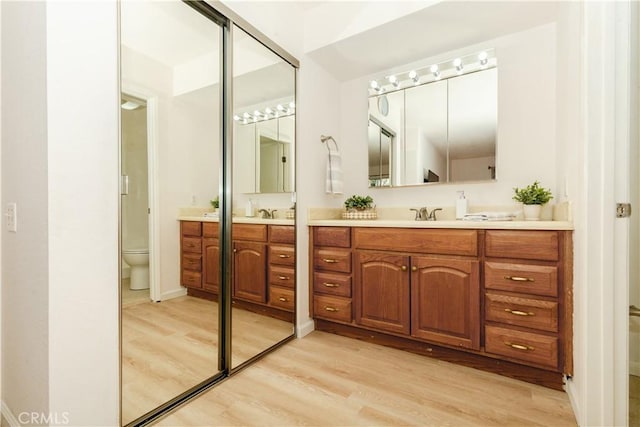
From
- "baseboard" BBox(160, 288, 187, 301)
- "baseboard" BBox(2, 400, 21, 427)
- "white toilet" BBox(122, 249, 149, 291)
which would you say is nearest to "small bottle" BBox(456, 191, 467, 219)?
"baseboard" BBox(160, 288, 187, 301)

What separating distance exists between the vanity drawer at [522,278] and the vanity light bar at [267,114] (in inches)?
66.2

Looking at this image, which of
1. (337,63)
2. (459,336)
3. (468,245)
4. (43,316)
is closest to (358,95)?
(337,63)

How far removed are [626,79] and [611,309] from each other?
3.03 ft

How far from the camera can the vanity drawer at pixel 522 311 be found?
1598 mm

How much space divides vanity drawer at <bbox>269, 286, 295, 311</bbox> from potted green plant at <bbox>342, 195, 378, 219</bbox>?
0.83 metres

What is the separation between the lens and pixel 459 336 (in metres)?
1.84

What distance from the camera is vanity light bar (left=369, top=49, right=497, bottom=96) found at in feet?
7.47

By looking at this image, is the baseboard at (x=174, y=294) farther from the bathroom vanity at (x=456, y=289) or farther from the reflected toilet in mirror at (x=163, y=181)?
the bathroom vanity at (x=456, y=289)

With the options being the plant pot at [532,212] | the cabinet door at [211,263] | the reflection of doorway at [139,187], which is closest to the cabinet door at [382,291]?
the plant pot at [532,212]

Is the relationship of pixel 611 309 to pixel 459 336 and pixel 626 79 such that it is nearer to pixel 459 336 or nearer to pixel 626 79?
pixel 459 336

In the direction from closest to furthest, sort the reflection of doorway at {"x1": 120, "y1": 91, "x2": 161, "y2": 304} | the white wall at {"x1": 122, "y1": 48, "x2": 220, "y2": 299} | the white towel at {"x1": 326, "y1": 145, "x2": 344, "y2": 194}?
the reflection of doorway at {"x1": 120, "y1": 91, "x2": 161, "y2": 304} < the white wall at {"x1": 122, "y1": 48, "x2": 220, "y2": 299} < the white towel at {"x1": 326, "y1": 145, "x2": 344, "y2": 194}

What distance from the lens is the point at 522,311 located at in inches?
65.5

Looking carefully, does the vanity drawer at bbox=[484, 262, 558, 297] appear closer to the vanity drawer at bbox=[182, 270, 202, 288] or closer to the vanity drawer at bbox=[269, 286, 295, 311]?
the vanity drawer at bbox=[269, 286, 295, 311]

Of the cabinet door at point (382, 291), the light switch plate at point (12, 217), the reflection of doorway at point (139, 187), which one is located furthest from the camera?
the cabinet door at point (382, 291)
